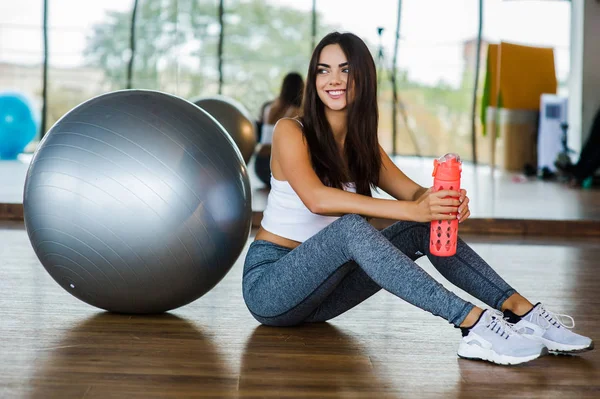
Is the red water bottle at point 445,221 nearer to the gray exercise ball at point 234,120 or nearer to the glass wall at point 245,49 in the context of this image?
the gray exercise ball at point 234,120

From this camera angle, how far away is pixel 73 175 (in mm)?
2379

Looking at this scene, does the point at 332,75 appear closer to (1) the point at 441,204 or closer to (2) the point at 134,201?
(1) the point at 441,204

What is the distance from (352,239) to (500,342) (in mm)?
448

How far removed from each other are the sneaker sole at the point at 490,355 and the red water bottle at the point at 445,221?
9.6 inches

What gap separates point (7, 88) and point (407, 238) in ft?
29.6

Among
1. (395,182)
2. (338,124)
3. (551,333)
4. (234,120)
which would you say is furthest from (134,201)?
(234,120)

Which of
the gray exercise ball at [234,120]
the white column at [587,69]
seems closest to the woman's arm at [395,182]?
the gray exercise ball at [234,120]

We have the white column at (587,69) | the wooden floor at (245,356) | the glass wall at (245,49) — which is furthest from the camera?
the glass wall at (245,49)

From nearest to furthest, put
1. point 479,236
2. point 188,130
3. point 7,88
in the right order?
point 188,130
point 479,236
point 7,88

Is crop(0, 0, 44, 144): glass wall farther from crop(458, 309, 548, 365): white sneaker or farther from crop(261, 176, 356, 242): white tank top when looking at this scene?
crop(458, 309, 548, 365): white sneaker

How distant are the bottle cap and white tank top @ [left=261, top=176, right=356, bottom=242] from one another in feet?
1.24

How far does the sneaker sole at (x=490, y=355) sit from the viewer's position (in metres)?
2.18

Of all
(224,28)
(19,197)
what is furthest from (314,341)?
(224,28)

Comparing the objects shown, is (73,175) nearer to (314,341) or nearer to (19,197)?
(314,341)
